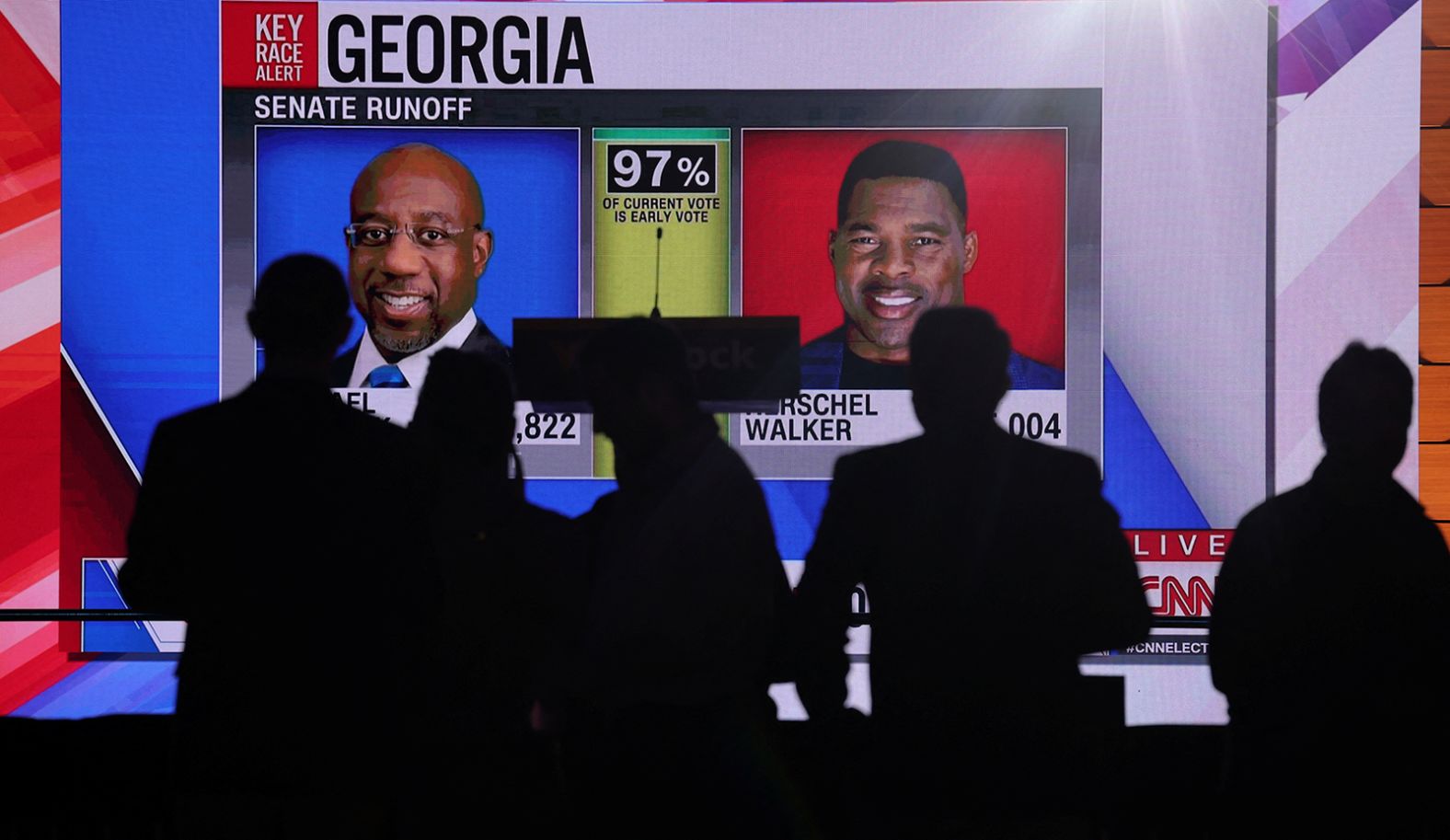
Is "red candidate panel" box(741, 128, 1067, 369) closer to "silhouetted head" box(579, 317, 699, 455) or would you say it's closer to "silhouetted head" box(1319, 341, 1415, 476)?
"silhouetted head" box(1319, 341, 1415, 476)

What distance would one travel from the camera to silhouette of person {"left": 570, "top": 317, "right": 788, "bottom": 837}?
5.76 ft

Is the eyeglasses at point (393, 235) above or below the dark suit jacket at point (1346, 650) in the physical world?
above

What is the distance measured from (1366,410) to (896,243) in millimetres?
1867

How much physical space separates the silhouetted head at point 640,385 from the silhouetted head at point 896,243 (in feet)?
6.00

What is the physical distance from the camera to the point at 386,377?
3.67 meters

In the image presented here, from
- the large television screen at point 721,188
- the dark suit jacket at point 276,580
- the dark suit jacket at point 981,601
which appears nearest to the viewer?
the dark suit jacket at point 276,580

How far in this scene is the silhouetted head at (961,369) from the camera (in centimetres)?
181

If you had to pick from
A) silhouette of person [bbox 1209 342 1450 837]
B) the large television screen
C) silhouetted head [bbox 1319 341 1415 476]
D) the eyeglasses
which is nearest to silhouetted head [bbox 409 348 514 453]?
silhouette of person [bbox 1209 342 1450 837]

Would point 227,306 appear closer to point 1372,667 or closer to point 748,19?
point 748,19

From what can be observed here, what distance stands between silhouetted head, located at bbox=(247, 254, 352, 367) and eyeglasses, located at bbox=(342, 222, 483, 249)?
6.43 ft

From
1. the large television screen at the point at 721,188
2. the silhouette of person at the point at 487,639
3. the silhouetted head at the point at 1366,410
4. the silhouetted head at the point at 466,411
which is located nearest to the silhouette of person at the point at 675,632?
the silhouette of person at the point at 487,639

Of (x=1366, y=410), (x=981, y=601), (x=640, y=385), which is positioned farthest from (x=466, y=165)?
(x=1366, y=410)

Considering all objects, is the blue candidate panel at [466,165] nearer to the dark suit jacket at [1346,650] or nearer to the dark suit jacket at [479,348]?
the dark suit jacket at [479,348]

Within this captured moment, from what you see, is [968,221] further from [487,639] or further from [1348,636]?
[487,639]
